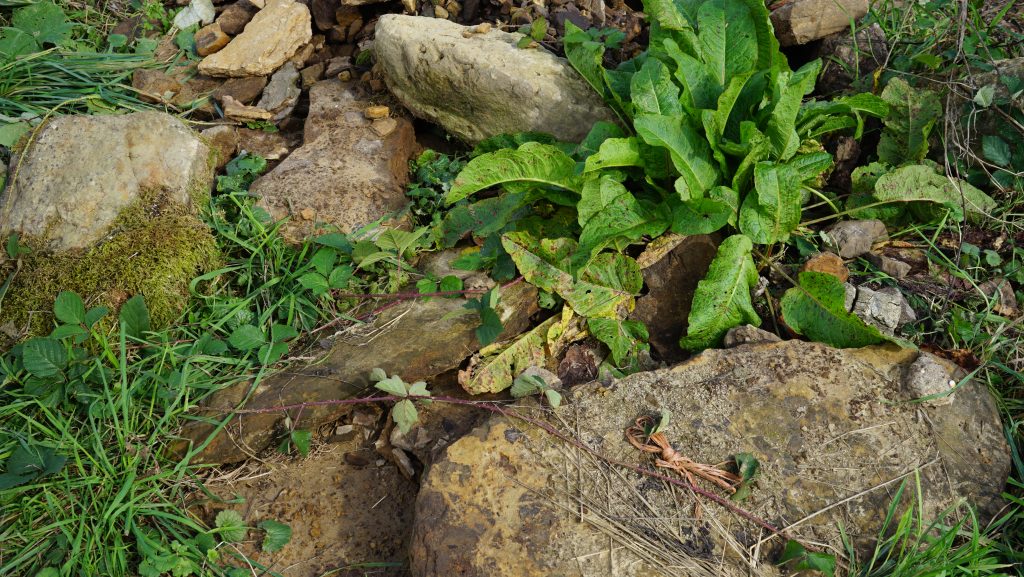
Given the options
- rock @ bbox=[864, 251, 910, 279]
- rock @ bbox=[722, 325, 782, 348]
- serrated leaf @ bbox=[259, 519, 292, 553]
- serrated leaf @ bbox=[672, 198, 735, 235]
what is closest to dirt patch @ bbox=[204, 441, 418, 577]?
serrated leaf @ bbox=[259, 519, 292, 553]

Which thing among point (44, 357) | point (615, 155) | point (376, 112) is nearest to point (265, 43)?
point (376, 112)

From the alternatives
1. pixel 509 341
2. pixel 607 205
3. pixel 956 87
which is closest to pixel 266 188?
pixel 509 341

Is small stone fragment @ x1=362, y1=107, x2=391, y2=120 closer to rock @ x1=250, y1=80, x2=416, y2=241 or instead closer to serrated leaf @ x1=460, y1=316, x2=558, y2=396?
rock @ x1=250, y1=80, x2=416, y2=241

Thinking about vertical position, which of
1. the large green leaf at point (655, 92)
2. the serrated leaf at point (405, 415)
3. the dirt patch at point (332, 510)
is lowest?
the dirt patch at point (332, 510)

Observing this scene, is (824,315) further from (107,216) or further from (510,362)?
(107,216)

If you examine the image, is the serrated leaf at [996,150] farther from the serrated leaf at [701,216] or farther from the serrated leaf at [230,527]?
the serrated leaf at [230,527]

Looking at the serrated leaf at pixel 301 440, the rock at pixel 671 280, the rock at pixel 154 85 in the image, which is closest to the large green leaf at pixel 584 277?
the rock at pixel 671 280
